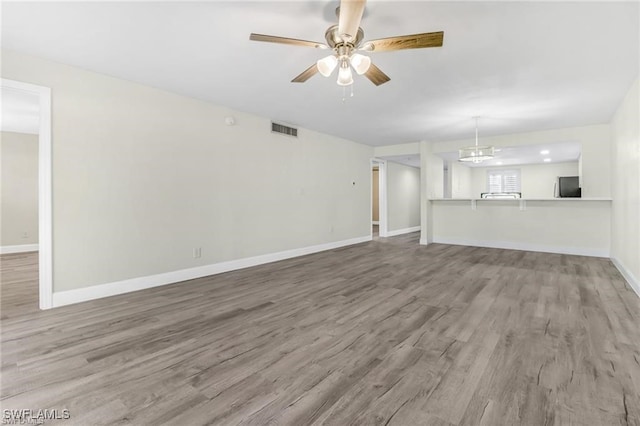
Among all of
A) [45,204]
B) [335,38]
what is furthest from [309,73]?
[45,204]

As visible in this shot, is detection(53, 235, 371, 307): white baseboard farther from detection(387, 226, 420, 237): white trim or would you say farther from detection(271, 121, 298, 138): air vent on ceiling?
detection(387, 226, 420, 237): white trim

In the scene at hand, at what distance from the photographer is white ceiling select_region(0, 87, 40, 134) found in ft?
13.5

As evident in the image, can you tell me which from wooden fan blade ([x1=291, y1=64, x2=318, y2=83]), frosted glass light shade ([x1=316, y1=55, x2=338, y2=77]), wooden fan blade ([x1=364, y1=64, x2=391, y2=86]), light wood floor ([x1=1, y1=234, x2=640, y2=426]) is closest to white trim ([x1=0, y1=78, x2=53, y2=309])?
light wood floor ([x1=1, y1=234, x2=640, y2=426])

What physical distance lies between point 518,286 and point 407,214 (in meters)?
6.08

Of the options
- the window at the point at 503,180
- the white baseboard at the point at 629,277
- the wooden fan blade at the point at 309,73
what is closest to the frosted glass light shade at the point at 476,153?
the white baseboard at the point at 629,277

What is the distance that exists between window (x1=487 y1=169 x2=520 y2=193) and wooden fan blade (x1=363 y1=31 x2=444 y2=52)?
10811 millimetres

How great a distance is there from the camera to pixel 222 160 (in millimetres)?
4410

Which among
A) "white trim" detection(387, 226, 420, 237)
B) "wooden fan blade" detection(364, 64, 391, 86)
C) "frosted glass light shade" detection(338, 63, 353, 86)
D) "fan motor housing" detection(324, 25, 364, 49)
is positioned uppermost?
"fan motor housing" detection(324, 25, 364, 49)

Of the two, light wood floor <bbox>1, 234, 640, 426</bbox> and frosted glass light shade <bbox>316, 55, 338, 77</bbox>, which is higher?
frosted glass light shade <bbox>316, 55, 338, 77</bbox>

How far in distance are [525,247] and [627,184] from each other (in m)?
2.81

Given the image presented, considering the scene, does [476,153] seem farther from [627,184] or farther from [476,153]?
[627,184]

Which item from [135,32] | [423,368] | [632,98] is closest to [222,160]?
[135,32]

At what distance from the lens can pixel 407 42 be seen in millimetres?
2059

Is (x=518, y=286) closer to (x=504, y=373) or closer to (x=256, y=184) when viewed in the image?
(x=504, y=373)
